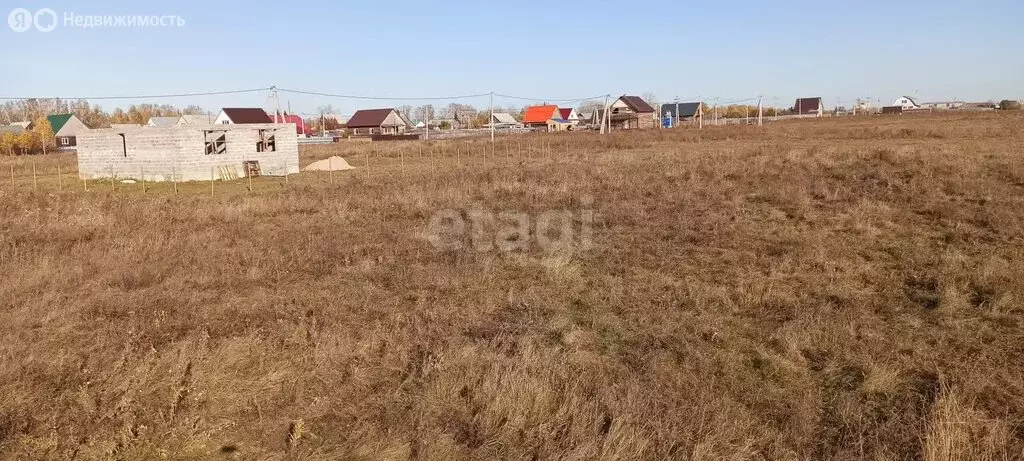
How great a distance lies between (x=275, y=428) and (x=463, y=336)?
1.95 meters

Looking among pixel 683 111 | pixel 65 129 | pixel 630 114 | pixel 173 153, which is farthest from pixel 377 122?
pixel 173 153

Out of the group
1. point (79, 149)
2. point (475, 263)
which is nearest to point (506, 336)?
point (475, 263)

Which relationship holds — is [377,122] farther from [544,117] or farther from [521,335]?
[521,335]

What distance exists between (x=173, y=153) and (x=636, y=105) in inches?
2176

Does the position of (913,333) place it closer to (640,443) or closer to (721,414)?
(721,414)

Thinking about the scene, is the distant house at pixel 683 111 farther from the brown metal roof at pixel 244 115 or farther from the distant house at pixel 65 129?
the distant house at pixel 65 129

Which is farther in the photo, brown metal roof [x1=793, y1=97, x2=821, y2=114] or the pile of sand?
brown metal roof [x1=793, y1=97, x2=821, y2=114]

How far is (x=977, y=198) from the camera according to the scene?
12.0m

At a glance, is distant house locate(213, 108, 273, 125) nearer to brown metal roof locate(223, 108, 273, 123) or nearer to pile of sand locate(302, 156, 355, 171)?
brown metal roof locate(223, 108, 273, 123)

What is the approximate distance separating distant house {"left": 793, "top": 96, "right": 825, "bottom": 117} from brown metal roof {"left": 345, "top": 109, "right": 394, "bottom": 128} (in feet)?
205

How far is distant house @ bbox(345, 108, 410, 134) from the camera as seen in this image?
225 feet

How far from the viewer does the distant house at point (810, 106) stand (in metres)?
92.6

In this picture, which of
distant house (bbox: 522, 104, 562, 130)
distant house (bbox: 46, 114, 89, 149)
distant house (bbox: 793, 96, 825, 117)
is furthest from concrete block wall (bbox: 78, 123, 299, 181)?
distant house (bbox: 793, 96, 825, 117)

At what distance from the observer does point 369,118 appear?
70.2m
